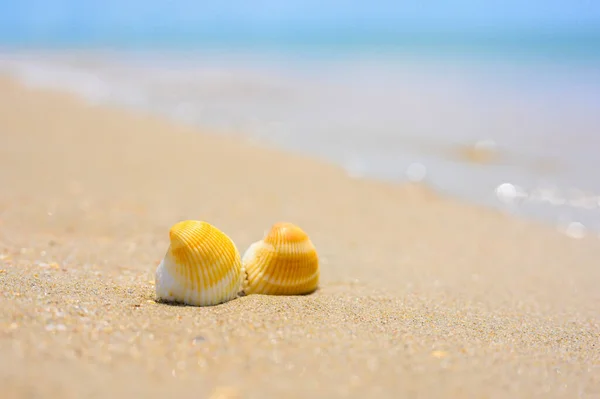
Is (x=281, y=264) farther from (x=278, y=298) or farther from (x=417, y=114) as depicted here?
(x=417, y=114)

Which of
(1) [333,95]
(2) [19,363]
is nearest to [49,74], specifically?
(1) [333,95]

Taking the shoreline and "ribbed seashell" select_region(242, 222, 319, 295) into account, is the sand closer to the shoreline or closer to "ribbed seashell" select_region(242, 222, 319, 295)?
"ribbed seashell" select_region(242, 222, 319, 295)

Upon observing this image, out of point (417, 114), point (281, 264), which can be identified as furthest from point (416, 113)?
point (281, 264)

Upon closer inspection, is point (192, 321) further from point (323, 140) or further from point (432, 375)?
point (323, 140)

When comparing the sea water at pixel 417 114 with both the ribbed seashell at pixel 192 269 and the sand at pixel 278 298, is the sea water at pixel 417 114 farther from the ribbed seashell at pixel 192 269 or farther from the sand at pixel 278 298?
the ribbed seashell at pixel 192 269

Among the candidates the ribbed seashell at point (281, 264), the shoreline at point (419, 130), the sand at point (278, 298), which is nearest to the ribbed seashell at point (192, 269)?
the sand at point (278, 298)

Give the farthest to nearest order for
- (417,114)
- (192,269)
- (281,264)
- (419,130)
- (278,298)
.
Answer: (417,114)
(419,130)
(281,264)
(278,298)
(192,269)

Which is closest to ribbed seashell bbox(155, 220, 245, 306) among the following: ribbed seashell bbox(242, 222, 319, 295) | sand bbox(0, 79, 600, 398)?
sand bbox(0, 79, 600, 398)
